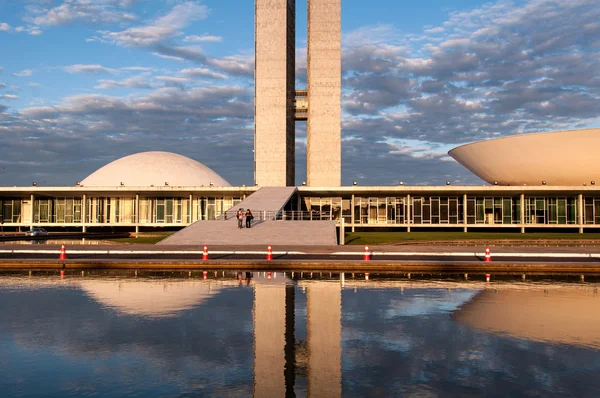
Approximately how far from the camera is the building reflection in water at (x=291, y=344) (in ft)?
25.7

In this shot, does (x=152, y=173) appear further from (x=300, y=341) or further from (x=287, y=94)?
(x=300, y=341)

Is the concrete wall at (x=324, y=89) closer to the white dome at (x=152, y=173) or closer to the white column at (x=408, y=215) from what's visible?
the white column at (x=408, y=215)

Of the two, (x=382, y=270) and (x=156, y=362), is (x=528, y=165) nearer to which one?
(x=382, y=270)

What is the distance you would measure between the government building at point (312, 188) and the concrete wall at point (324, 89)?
13cm

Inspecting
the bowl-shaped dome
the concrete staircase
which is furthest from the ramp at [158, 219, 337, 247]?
the bowl-shaped dome

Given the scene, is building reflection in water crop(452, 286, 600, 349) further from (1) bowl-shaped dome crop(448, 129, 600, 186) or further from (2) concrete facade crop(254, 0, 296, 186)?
(2) concrete facade crop(254, 0, 296, 186)

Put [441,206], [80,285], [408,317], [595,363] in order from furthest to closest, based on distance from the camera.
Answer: [441,206] → [80,285] → [408,317] → [595,363]

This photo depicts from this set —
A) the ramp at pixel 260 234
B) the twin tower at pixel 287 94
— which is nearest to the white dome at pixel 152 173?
the twin tower at pixel 287 94

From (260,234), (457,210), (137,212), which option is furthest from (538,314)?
(137,212)

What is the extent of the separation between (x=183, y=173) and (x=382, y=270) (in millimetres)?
58146

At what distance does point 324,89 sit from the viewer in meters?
72.5

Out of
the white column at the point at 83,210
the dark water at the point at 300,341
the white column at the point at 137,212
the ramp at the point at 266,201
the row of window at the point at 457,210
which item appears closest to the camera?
the dark water at the point at 300,341

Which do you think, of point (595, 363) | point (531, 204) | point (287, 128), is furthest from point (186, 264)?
point (287, 128)

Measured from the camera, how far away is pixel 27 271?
2164cm
